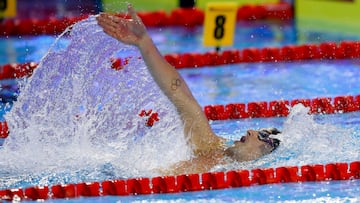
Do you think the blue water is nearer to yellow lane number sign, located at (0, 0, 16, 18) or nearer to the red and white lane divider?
yellow lane number sign, located at (0, 0, 16, 18)

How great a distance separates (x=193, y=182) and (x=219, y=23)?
320 centimetres

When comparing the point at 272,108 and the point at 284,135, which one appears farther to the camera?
the point at 272,108

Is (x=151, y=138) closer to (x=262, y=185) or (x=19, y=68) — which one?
(x=262, y=185)

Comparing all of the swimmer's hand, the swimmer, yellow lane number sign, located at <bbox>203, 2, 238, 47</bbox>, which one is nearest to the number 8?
yellow lane number sign, located at <bbox>203, 2, 238, 47</bbox>

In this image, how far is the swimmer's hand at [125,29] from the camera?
A: 3.87 m

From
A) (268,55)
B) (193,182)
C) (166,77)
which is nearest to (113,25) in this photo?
(166,77)

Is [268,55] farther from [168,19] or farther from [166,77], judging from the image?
[166,77]

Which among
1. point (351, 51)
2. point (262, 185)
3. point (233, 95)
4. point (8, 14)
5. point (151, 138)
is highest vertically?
point (8, 14)

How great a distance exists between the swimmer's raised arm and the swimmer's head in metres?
0.12

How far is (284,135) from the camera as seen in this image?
4488mm

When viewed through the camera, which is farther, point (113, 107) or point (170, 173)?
point (113, 107)

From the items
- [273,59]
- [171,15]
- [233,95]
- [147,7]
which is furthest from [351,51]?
[147,7]

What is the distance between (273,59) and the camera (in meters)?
7.10

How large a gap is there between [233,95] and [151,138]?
5.80 ft
